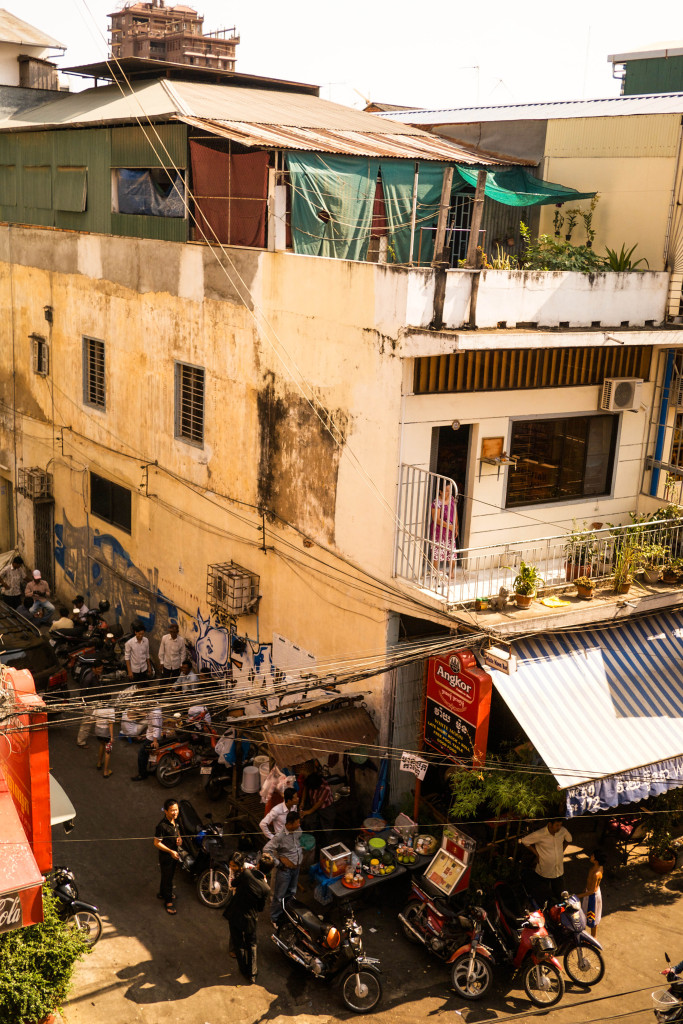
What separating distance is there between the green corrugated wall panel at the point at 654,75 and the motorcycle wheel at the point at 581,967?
16688 millimetres

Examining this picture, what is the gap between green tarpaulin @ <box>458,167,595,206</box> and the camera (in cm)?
1477

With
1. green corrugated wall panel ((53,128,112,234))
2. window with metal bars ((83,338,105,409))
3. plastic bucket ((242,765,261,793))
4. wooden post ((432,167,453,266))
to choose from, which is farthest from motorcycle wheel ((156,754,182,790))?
green corrugated wall panel ((53,128,112,234))

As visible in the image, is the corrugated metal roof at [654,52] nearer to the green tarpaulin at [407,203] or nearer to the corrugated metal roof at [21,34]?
the green tarpaulin at [407,203]

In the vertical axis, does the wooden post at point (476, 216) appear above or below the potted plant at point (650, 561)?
above

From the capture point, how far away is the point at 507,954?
36.2ft

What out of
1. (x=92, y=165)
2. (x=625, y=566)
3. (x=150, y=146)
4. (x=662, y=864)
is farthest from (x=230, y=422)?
(x=662, y=864)

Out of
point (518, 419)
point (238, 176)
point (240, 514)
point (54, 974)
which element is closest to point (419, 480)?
point (518, 419)

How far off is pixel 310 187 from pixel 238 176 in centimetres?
143

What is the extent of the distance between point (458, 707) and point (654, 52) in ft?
51.8

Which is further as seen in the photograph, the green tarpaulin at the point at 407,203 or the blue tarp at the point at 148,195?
the blue tarp at the point at 148,195

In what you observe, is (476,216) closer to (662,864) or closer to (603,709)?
(603,709)

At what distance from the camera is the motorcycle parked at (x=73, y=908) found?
37.0 feet

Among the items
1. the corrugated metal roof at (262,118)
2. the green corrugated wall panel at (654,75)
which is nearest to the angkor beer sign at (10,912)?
the corrugated metal roof at (262,118)

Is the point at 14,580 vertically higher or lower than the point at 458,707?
lower
